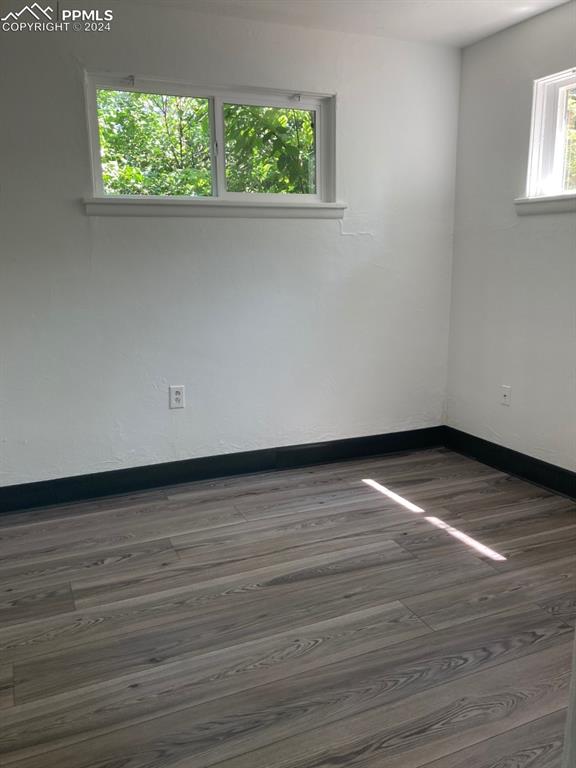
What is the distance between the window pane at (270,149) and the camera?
2.89 metres

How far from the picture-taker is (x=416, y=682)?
5.31 ft

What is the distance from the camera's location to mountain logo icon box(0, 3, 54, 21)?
93.8 inches

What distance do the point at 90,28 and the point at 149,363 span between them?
146 centimetres

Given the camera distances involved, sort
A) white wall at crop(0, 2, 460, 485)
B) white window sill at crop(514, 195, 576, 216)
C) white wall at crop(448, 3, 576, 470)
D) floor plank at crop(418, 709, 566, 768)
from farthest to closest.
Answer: white wall at crop(448, 3, 576, 470) < white window sill at crop(514, 195, 576, 216) < white wall at crop(0, 2, 460, 485) < floor plank at crop(418, 709, 566, 768)

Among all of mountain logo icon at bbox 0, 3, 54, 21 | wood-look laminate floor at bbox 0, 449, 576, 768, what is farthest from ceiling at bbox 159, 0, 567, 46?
wood-look laminate floor at bbox 0, 449, 576, 768

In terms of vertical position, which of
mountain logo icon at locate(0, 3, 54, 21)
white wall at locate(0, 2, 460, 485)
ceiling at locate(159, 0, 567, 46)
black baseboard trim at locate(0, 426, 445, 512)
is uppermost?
ceiling at locate(159, 0, 567, 46)

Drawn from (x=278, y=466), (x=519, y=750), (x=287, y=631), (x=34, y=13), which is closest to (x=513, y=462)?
(x=278, y=466)

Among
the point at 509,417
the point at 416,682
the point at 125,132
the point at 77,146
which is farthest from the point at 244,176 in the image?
the point at 416,682

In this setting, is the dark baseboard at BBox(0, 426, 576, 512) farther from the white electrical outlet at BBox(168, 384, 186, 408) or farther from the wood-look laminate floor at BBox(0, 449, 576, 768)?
the white electrical outlet at BBox(168, 384, 186, 408)

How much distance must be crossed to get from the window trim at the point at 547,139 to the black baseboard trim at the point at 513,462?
1297 millimetres

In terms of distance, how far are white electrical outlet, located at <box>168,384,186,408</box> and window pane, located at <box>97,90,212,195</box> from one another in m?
0.93

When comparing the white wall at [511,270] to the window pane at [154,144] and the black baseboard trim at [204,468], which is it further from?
the window pane at [154,144]

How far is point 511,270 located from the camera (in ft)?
9.96

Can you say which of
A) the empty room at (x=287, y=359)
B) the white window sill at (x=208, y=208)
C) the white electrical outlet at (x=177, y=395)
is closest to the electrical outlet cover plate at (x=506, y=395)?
the empty room at (x=287, y=359)
